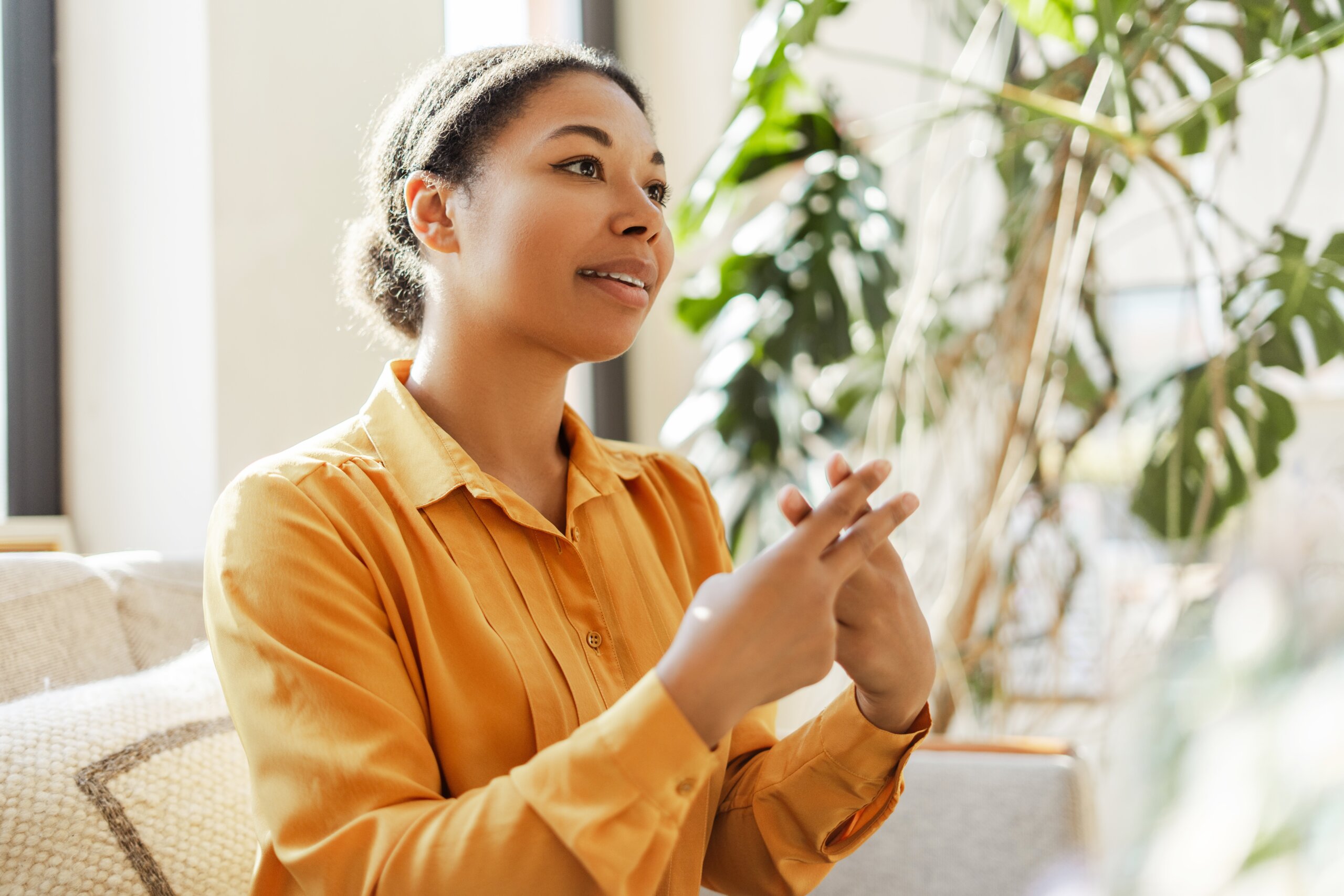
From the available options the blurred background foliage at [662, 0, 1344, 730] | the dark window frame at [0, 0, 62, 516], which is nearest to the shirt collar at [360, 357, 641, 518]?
the dark window frame at [0, 0, 62, 516]

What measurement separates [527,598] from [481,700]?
11 cm

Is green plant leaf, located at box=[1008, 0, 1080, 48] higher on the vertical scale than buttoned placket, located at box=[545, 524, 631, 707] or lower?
higher

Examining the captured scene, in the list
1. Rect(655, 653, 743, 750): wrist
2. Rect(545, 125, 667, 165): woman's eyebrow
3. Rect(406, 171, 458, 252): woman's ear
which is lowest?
Rect(655, 653, 743, 750): wrist

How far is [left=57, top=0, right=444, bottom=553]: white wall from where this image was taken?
1494 mm

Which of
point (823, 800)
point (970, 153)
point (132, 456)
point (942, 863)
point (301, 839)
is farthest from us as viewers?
point (970, 153)

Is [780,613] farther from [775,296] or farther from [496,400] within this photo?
[775,296]

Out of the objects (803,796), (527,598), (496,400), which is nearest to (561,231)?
(496,400)

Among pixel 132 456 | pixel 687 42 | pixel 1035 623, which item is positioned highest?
pixel 687 42

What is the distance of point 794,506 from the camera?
0.74 meters

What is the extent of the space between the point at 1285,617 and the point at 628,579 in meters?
2.19

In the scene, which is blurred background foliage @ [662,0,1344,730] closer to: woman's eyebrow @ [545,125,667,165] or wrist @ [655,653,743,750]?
woman's eyebrow @ [545,125,667,165]

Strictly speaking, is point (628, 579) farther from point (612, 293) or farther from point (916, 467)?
point (916, 467)

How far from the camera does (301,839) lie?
2.26 ft

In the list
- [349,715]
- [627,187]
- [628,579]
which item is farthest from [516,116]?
[349,715]
